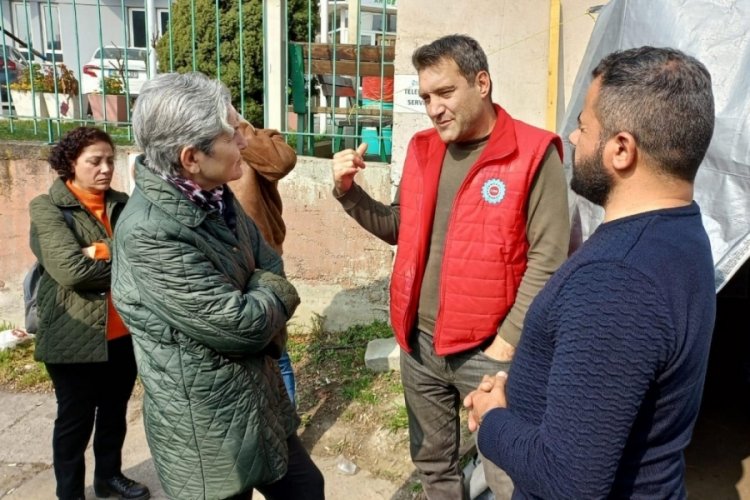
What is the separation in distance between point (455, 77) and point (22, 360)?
3.73 metres

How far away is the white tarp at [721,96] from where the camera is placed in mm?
2201

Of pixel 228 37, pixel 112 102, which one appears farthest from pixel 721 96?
pixel 228 37

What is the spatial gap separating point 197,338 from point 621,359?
110 centimetres

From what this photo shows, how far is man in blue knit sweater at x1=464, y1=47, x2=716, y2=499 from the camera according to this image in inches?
41.3

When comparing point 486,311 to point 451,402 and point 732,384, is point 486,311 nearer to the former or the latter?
point 451,402

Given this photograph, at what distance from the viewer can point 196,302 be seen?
1.66 metres

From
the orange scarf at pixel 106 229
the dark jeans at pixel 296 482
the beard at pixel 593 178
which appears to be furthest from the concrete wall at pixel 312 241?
the beard at pixel 593 178

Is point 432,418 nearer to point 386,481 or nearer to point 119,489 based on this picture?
point 386,481

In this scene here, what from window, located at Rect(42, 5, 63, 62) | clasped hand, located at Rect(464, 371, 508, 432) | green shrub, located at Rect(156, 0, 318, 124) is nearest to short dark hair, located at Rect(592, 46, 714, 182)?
clasped hand, located at Rect(464, 371, 508, 432)

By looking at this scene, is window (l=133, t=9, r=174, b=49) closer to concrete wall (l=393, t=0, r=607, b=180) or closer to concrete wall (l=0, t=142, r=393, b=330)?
concrete wall (l=0, t=142, r=393, b=330)

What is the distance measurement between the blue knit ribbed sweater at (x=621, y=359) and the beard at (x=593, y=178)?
69 millimetres

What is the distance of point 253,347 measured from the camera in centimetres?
177

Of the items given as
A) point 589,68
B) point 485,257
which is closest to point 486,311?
point 485,257

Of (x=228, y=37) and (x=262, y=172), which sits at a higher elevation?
(x=228, y=37)
